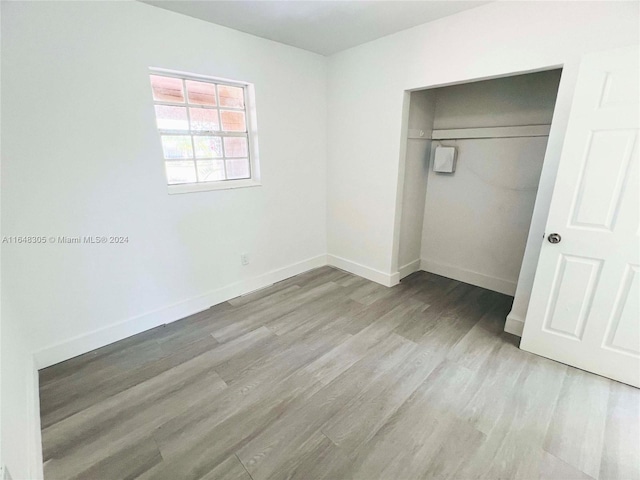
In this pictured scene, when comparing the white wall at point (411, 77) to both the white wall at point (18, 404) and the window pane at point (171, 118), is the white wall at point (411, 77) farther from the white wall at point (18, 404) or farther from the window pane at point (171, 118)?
the white wall at point (18, 404)

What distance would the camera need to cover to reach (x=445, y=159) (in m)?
3.22

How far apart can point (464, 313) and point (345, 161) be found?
2054mm

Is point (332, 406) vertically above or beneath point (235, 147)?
beneath

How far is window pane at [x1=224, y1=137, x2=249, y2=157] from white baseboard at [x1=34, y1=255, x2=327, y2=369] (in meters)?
1.32

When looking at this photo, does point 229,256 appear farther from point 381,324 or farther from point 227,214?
point 381,324

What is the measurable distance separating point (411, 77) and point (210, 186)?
209cm

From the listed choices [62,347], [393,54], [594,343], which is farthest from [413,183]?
[62,347]

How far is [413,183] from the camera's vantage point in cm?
330

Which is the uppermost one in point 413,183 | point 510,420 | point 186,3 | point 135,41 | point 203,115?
point 186,3

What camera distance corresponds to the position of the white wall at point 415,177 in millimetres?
3043

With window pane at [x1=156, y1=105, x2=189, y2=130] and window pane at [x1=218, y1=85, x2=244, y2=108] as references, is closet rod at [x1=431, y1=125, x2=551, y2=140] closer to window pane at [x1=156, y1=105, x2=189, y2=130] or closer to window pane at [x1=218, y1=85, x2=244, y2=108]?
window pane at [x1=218, y1=85, x2=244, y2=108]

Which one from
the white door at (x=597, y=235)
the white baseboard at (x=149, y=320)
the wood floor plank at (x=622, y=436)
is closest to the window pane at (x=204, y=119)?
the white baseboard at (x=149, y=320)

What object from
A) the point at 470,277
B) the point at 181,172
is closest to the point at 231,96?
the point at 181,172

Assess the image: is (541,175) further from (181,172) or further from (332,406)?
(181,172)
